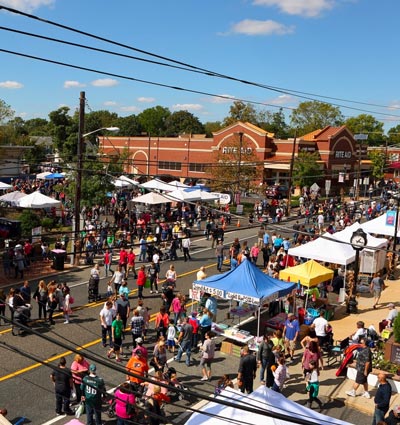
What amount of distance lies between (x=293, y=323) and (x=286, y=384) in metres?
1.91

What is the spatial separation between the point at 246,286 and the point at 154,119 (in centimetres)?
13054

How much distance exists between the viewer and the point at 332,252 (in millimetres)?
18125

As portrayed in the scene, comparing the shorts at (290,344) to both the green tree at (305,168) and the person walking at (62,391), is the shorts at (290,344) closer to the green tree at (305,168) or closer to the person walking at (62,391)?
the person walking at (62,391)

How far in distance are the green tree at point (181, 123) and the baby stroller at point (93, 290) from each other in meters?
116

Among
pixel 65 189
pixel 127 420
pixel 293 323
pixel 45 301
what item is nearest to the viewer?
pixel 127 420

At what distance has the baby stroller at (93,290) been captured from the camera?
1680cm

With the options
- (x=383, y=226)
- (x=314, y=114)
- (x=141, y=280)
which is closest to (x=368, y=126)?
(x=314, y=114)

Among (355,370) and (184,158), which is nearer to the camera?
(355,370)

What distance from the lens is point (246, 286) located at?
13.9 m

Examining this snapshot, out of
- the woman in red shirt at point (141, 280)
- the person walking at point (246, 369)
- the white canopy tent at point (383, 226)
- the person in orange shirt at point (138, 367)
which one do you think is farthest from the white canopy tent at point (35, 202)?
the person walking at point (246, 369)

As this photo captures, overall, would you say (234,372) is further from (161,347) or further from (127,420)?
(127,420)

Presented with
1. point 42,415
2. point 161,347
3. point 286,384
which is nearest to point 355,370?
point 286,384

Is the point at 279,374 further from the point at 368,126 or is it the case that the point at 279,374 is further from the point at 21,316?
the point at 368,126

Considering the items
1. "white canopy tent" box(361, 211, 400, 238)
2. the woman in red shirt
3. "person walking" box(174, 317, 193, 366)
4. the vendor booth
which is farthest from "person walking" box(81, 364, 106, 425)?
"white canopy tent" box(361, 211, 400, 238)
